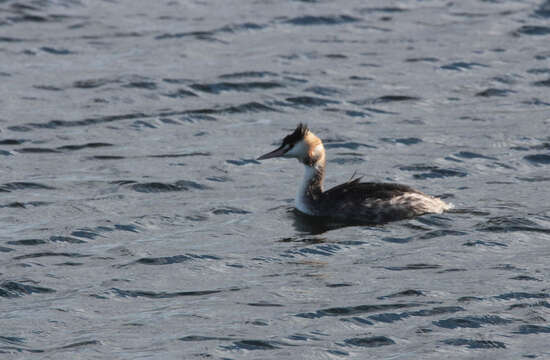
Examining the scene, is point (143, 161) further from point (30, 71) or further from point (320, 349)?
point (320, 349)

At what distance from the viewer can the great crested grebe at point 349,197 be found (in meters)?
14.9

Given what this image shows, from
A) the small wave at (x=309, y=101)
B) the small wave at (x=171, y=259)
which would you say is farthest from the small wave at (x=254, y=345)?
the small wave at (x=309, y=101)

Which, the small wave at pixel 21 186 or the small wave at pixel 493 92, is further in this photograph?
the small wave at pixel 493 92

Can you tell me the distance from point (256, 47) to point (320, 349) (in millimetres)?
14859

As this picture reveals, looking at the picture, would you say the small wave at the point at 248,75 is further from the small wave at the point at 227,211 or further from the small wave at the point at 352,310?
the small wave at the point at 352,310

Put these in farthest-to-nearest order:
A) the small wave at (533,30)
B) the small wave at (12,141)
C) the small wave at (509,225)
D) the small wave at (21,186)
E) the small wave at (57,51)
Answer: the small wave at (533,30), the small wave at (57,51), the small wave at (12,141), the small wave at (21,186), the small wave at (509,225)

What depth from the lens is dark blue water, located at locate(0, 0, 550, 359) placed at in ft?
37.1

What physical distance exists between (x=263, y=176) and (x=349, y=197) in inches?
93.7

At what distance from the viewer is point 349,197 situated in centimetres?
1523

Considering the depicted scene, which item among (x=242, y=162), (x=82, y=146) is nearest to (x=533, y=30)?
(x=242, y=162)

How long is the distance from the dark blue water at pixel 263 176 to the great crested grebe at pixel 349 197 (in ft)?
0.69

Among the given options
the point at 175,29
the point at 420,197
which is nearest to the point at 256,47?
the point at 175,29

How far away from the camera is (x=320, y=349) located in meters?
10.7

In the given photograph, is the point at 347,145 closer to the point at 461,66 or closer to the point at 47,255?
the point at 461,66
